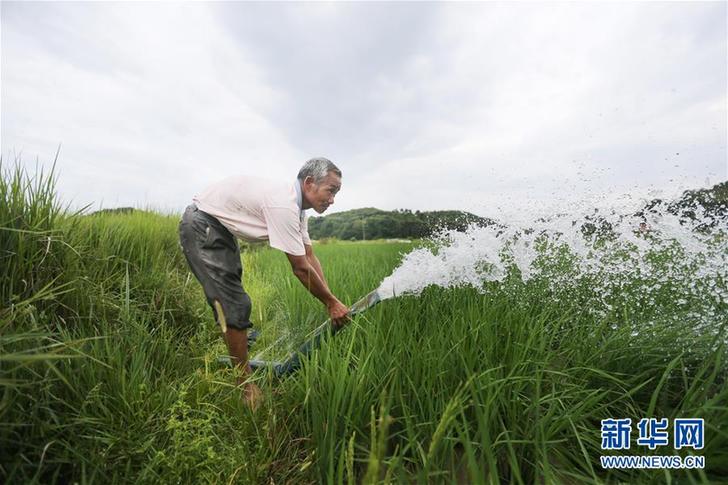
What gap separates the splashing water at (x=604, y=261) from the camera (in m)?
2.33

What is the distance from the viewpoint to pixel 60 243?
226 centimetres

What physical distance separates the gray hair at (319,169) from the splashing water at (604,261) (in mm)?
1037

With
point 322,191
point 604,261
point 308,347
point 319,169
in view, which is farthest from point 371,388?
point 604,261

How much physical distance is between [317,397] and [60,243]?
1978 millimetres

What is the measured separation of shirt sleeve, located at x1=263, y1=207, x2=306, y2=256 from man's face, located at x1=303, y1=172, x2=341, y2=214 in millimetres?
347

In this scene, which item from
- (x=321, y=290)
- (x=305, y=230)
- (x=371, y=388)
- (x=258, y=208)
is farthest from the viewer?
(x=305, y=230)

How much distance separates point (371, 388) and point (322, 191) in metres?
1.52

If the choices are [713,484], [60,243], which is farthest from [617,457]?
[60,243]

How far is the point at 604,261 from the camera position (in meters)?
2.84

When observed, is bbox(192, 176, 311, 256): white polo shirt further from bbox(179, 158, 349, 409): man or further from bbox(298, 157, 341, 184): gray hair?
bbox(298, 157, 341, 184): gray hair

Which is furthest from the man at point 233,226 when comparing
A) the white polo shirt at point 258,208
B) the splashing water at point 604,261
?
the splashing water at point 604,261

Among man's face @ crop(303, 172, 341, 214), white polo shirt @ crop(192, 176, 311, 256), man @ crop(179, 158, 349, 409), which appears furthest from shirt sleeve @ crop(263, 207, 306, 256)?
man's face @ crop(303, 172, 341, 214)

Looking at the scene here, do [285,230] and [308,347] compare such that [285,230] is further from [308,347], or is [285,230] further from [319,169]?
[308,347]

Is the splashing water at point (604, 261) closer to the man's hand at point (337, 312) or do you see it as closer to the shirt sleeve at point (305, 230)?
the man's hand at point (337, 312)
